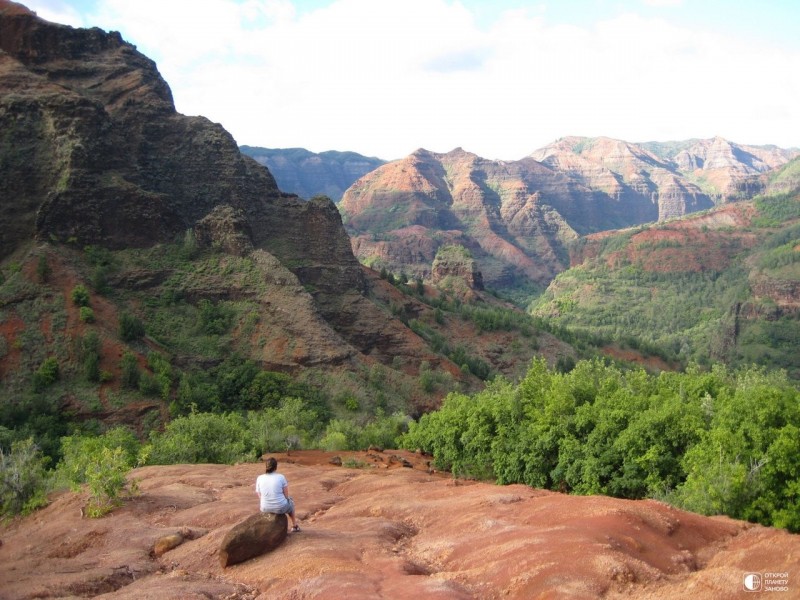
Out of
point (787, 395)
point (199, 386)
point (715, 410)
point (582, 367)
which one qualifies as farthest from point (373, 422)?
point (787, 395)

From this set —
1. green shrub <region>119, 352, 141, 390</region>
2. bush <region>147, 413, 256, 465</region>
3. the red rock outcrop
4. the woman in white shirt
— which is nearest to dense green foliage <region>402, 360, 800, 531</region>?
the red rock outcrop

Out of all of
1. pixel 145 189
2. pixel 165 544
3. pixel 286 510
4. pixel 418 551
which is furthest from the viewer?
pixel 145 189

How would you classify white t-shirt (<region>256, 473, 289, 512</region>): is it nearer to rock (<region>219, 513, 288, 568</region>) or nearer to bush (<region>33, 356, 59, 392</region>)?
rock (<region>219, 513, 288, 568</region>)

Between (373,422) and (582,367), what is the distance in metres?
21.9

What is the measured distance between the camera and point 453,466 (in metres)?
42.6

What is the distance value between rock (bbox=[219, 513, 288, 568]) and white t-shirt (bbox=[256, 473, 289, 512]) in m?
0.24

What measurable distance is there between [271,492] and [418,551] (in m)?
4.04

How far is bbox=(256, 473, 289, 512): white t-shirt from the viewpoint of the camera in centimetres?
1888

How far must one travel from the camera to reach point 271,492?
18875mm

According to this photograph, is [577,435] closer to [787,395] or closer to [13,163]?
[787,395]

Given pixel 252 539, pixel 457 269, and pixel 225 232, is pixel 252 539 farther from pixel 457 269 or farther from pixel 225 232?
pixel 457 269

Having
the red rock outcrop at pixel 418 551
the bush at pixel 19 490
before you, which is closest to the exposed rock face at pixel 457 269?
the bush at pixel 19 490

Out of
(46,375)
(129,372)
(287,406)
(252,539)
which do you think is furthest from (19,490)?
(287,406)

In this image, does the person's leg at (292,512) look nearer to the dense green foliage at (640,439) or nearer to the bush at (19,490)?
the dense green foliage at (640,439)
